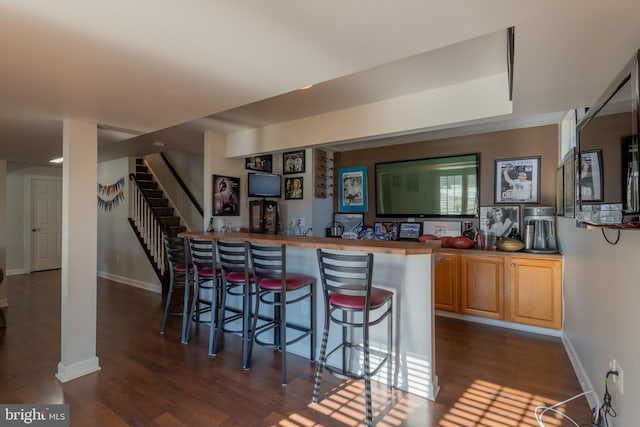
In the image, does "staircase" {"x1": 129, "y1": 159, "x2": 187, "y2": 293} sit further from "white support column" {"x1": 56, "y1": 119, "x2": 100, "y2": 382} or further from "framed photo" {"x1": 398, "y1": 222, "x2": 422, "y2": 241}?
"framed photo" {"x1": 398, "y1": 222, "x2": 422, "y2": 241}

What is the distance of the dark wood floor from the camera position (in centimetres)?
199

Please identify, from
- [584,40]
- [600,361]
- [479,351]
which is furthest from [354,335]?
[584,40]

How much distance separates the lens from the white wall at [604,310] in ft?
4.80

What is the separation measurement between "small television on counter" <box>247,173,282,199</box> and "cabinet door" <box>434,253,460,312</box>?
2.41 m

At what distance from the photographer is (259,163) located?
14.9ft

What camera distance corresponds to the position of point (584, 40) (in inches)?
52.3

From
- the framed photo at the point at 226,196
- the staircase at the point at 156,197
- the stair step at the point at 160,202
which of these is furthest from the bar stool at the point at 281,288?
the stair step at the point at 160,202

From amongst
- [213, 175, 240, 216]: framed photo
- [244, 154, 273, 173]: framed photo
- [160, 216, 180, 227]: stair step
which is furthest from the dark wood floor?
[160, 216, 180, 227]: stair step

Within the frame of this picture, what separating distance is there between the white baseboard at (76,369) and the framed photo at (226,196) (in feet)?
6.24

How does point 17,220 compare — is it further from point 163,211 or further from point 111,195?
point 163,211

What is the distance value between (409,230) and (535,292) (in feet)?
5.33

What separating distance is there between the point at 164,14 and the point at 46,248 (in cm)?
794

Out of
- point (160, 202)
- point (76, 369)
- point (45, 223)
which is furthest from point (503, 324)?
point (45, 223)

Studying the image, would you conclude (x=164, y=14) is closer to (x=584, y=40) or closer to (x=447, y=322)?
(x=584, y=40)
